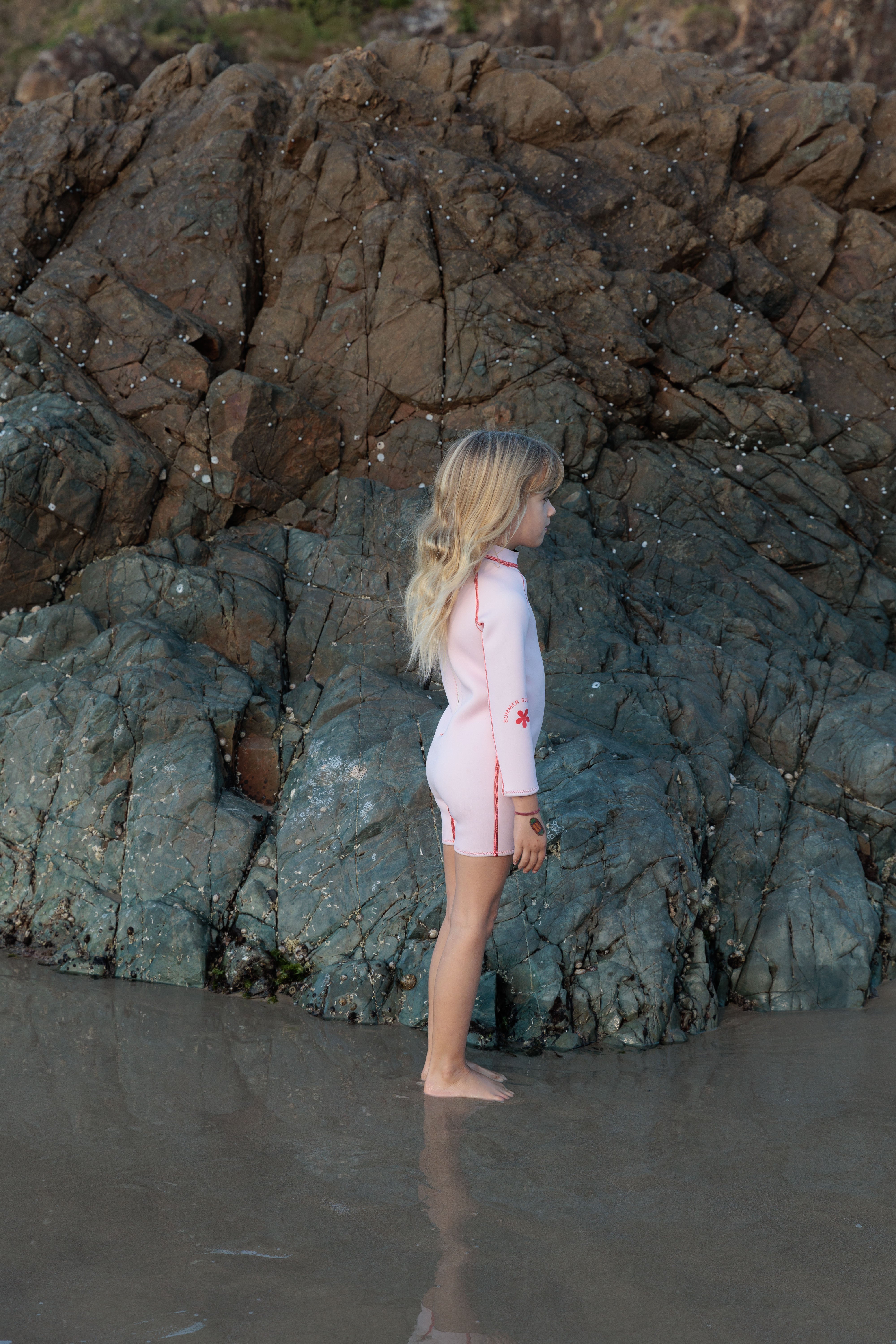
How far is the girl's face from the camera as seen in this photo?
384 cm

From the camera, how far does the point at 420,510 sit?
7758 millimetres

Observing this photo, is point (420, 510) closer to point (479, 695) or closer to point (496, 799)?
point (479, 695)

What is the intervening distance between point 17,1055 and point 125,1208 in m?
1.44

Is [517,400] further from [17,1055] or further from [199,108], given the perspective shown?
[17,1055]

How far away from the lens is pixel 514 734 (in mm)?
3615

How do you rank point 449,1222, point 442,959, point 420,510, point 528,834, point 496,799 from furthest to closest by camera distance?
point 420,510 < point 442,959 < point 496,799 < point 528,834 < point 449,1222

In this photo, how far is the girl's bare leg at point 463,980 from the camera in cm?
374

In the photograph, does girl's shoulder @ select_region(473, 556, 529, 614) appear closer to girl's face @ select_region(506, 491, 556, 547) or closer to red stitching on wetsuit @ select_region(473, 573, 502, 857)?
red stitching on wetsuit @ select_region(473, 573, 502, 857)

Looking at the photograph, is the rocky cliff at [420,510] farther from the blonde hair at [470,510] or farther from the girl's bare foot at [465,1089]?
the blonde hair at [470,510]

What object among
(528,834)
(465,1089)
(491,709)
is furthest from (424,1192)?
(491,709)

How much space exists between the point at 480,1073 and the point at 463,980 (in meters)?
0.43

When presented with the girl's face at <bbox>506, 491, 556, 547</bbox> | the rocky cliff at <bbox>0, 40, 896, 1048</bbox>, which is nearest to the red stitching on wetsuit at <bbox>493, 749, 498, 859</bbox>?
the girl's face at <bbox>506, 491, 556, 547</bbox>

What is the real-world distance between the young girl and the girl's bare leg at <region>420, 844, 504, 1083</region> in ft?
0.04

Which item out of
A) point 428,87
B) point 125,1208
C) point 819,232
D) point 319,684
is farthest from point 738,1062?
point 428,87
